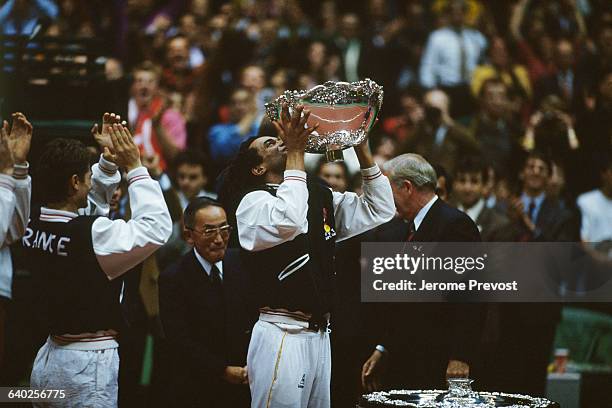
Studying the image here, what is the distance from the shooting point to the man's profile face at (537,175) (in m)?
6.50

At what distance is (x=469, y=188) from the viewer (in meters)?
6.07

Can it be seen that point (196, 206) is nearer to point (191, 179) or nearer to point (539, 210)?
point (191, 179)

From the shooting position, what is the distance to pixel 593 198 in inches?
261

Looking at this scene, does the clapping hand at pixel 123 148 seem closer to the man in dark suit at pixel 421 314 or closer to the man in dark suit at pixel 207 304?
the man in dark suit at pixel 207 304

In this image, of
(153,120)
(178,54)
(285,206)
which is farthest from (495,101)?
(285,206)

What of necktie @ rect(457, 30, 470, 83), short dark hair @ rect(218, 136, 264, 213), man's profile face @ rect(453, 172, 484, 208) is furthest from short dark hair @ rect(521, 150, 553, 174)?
short dark hair @ rect(218, 136, 264, 213)

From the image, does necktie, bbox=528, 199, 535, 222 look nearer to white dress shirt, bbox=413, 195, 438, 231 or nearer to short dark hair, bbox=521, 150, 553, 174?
short dark hair, bbox=521, 150, 553, 174

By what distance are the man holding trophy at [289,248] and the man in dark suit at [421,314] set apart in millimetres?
553

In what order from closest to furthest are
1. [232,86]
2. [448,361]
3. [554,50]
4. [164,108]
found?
[448,361] < [164,108] < [232,86] < [554,50]

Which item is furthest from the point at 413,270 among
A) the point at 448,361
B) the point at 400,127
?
the point at 400,127

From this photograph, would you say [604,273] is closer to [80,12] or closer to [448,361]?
[448,361]

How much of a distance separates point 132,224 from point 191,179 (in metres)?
2.52

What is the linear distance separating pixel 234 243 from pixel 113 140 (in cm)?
156

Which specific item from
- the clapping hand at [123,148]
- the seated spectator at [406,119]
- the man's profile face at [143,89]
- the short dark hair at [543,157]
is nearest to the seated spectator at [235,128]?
the man's profile face at [143,89]
